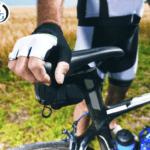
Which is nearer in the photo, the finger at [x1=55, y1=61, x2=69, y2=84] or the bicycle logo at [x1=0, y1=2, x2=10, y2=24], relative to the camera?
the finger at [x1=55, y1=61, x2=69, y2=84]

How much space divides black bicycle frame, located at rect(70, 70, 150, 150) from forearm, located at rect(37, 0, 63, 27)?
0.33 m

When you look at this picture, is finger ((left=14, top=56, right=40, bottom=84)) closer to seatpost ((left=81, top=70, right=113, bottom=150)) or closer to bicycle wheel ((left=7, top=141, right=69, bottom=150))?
seatpost ((left=81, top=70, right=113, bottom=150))

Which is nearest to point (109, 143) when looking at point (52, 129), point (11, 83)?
point (52, 129)

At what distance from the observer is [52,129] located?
1920mm

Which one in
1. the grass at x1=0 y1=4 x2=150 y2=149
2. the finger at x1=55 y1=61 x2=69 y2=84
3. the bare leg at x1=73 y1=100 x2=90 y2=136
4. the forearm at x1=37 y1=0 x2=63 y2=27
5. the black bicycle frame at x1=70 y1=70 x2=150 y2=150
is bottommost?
the grass at x1=0 y1=4 x2=150 y2=149

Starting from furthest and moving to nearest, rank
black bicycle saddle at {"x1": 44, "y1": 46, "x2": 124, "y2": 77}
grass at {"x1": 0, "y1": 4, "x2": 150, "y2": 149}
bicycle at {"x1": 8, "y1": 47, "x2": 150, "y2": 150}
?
grass at {"x1": 0, "y1": 4, "x2": 150, "y2": 149}
bicycle at {"x1": 8, "y1": 47, "x2": 150, "y2": 150}
black bicycle saddle at {"x1": 44, "y1": 46, "x2": 124, "y2": 77}

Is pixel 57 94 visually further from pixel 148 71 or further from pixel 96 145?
pixel 148 71

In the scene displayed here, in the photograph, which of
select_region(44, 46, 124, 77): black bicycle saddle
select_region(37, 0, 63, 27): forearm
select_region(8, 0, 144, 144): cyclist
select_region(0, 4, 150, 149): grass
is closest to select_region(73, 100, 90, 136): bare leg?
select_region(8, 0, 144, 144): cyclist

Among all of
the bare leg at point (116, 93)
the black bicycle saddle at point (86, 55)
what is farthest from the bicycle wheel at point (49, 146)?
the bare leg at point (116, 93)

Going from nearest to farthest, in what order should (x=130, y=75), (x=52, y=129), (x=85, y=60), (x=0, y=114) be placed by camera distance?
(x=85, y=60) < (x=130, y=75) < (x=52, y=129) < (x=0, y=114)

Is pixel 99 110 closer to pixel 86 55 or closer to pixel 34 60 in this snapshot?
pixel 86 55

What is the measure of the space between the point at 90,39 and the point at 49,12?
52 cm

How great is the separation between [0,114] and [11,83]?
880 millimetres

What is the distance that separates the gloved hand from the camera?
1.41 ft
